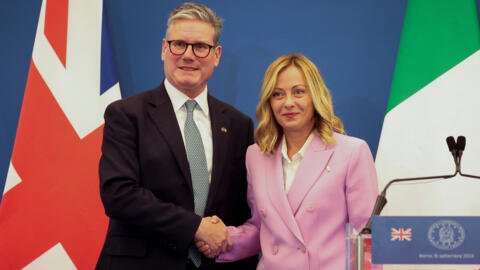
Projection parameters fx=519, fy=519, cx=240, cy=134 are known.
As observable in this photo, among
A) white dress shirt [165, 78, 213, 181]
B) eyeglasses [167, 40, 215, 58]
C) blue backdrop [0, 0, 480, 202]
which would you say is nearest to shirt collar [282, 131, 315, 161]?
white dress shirt [165, 78, 213, 181]

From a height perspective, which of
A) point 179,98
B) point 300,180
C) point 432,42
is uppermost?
point 432,42

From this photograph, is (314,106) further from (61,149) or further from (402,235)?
(61,149)

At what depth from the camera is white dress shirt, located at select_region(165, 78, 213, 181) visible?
88.6 inches

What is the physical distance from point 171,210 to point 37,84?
4.17ft

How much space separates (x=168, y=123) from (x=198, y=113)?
18 cm

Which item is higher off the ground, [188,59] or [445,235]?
[188,59]

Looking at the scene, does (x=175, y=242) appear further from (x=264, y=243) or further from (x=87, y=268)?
(x=87, y=268)

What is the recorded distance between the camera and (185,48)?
2277 millimetres

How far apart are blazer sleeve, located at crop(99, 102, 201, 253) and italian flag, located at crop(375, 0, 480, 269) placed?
109cm

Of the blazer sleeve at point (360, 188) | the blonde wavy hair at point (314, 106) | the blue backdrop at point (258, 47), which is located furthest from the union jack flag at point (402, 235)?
the blue backdrop at point (258, 47)

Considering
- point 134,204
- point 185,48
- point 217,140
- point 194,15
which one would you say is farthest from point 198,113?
point 134,204

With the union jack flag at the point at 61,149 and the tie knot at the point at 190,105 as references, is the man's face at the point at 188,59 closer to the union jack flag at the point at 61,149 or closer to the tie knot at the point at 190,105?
the tie knot at the point at 190,105

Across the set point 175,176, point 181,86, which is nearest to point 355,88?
point 181,86

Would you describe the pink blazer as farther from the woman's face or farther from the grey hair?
the grey hair
